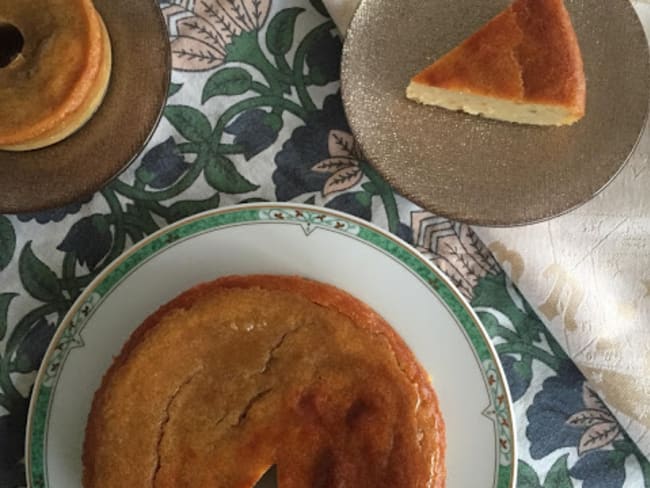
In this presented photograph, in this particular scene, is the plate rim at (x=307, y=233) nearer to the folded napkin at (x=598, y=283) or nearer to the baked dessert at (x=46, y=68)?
the folded napkin at (x=598, y=283)

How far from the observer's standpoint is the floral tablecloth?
1.39 meters

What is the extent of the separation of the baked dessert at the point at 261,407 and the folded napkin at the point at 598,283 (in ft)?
1.05

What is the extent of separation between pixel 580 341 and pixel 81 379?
2.75ft

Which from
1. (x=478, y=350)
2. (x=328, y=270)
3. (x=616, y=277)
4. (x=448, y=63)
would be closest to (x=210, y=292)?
(x=328, y=270)

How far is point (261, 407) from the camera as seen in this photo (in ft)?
3.97

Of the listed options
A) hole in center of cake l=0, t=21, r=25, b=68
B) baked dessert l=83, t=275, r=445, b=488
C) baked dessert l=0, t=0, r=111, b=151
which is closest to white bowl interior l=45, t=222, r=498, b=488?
baked dessert l=83, t=275, r=445, b=488

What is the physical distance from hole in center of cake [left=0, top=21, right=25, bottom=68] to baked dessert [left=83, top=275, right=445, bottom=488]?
49 centimetres

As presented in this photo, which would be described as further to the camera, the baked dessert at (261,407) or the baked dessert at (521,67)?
the baked dessert at (521,67)

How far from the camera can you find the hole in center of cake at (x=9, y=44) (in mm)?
1279

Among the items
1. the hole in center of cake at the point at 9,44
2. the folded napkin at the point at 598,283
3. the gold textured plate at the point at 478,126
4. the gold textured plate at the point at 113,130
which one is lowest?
the folded napkin at the point at 598,283

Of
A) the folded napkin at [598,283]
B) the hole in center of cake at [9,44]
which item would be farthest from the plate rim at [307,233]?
the hole in center of cake at [9,44]

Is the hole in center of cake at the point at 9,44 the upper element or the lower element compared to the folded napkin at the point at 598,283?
upper

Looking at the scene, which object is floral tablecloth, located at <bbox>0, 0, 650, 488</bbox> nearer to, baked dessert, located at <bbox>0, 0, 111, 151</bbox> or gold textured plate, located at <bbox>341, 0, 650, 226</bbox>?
gold textured plate, located at <bbox>341, 0, 650, 226</bbox>

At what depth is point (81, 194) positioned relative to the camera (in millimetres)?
1302
